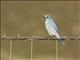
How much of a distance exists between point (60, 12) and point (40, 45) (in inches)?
13.0

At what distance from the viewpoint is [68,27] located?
15.4ft

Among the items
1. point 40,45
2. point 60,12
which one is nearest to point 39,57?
point 40,45

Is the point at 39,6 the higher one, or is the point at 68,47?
the point at 39,6

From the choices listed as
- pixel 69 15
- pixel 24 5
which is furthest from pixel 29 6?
pixel 69 15

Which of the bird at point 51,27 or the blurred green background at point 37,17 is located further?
the blurred green background at point 37,17

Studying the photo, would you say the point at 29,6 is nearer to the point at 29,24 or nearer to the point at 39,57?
the point at 29,24

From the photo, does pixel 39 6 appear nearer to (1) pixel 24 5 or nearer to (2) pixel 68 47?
(1) pixel 24 5

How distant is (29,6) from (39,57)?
515 millimetres

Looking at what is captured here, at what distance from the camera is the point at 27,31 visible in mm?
4617

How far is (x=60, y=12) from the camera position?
15.4 ft

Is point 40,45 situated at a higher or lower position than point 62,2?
lower

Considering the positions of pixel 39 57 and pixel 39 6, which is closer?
pixel 39 57

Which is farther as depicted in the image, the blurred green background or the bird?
the blurred green background

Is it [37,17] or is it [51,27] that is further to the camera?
[37,17]
